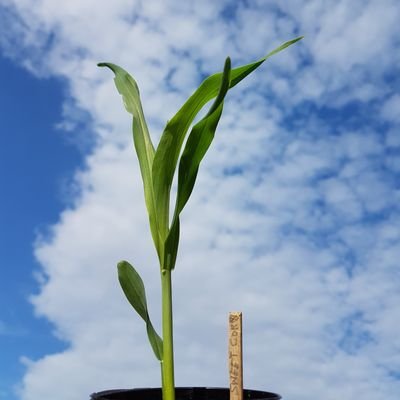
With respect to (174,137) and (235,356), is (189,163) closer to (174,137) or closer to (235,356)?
(174,137)

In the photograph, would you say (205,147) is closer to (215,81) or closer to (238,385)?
(215,81)

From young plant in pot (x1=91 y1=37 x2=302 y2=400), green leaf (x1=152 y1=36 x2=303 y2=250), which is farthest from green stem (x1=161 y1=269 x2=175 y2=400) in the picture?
green leaf (x1=152 y1=36 x2=303 y2=250)

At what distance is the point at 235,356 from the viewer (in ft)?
4.45

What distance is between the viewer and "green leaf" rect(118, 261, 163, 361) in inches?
56.1

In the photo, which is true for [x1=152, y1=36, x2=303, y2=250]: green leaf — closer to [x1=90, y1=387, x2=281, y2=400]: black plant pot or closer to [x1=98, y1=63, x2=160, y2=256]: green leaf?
[x1=98, y1=63, x2=160, y2=256]: green leaf

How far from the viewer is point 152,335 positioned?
1.43 metres

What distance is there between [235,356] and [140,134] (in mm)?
573

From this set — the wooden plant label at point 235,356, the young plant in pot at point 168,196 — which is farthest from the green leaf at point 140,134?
the wooden plant label at point 235,356

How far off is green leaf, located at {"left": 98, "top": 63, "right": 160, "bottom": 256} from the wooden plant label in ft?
0.81

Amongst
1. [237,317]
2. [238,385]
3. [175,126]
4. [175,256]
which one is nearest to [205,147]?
[175,126]

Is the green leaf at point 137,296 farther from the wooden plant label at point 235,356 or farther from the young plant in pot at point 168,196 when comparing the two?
the wooden plant label at point 235,356

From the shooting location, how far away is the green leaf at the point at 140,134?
58.3 inches

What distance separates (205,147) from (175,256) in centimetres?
26

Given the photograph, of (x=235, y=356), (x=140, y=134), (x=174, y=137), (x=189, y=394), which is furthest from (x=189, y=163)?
(x=189, y=394)
